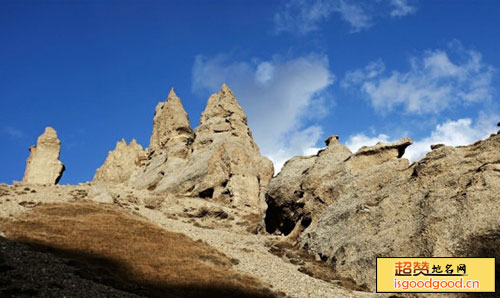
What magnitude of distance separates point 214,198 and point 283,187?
25563 millimetres

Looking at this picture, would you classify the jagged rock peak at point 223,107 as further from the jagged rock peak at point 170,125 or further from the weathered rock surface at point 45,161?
the weathered rock surface at point 45,161

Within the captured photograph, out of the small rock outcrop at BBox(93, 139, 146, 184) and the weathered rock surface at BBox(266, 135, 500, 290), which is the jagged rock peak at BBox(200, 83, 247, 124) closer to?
the small rock outcrop at BBox(93, 139, 146, 184)

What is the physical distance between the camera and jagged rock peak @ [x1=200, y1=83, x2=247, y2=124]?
109562mm

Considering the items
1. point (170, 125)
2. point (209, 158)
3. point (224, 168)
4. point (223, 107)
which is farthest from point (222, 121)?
point (224, 168)

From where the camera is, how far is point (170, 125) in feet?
385

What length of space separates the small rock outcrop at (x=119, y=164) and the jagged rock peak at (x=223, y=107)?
32.4 meters

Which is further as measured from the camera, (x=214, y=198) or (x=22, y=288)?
(x=214, y=198)

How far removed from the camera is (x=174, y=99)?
125 m

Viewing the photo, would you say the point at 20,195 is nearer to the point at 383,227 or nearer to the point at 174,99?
the point at 383,227

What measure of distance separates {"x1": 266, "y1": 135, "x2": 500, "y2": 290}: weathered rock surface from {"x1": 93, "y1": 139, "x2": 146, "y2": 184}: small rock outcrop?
86771mm

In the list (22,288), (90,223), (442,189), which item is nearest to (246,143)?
(90,223)

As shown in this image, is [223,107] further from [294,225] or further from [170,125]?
Result: [294,225]

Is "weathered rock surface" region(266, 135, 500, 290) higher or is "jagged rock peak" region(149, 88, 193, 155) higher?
"jagged rock peak" region(149, 88, 193, 155)

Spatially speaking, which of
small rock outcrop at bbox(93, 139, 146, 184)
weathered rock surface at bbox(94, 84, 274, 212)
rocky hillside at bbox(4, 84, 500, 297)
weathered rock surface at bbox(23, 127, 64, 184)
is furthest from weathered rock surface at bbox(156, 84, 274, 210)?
small rock outcrop at bbox(93, 139, 146, 184)
